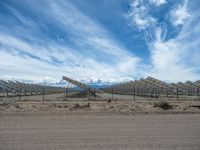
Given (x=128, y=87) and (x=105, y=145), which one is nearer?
(x=105, y=145)

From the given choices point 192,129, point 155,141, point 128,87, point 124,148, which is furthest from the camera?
point 128,87

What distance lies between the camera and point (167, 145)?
7.38 m

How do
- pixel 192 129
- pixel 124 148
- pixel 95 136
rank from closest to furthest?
pixel 124 148 < pixel 95 136 < pixel 192 129

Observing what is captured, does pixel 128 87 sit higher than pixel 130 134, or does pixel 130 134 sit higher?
pixel 128 87

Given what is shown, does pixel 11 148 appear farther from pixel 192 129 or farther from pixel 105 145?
pixel 192 129

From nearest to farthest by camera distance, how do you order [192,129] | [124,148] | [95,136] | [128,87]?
[124,148] → [95,136] → [192,129] → [128,87]

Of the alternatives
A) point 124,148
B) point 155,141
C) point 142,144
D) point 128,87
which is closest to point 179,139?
point 155,141

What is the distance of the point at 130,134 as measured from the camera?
9.01m

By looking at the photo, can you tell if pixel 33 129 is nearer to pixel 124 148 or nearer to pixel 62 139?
pixel 62 139

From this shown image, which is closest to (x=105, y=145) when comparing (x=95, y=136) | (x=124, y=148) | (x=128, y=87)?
(x=124, y=148)

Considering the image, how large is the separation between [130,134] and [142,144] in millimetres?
1452

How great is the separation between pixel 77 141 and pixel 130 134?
1.99 meters

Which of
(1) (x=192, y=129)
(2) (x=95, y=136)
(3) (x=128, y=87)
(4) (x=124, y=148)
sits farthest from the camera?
(3) (x=128, y=87)

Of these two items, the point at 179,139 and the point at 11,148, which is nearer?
the point at 11,148
